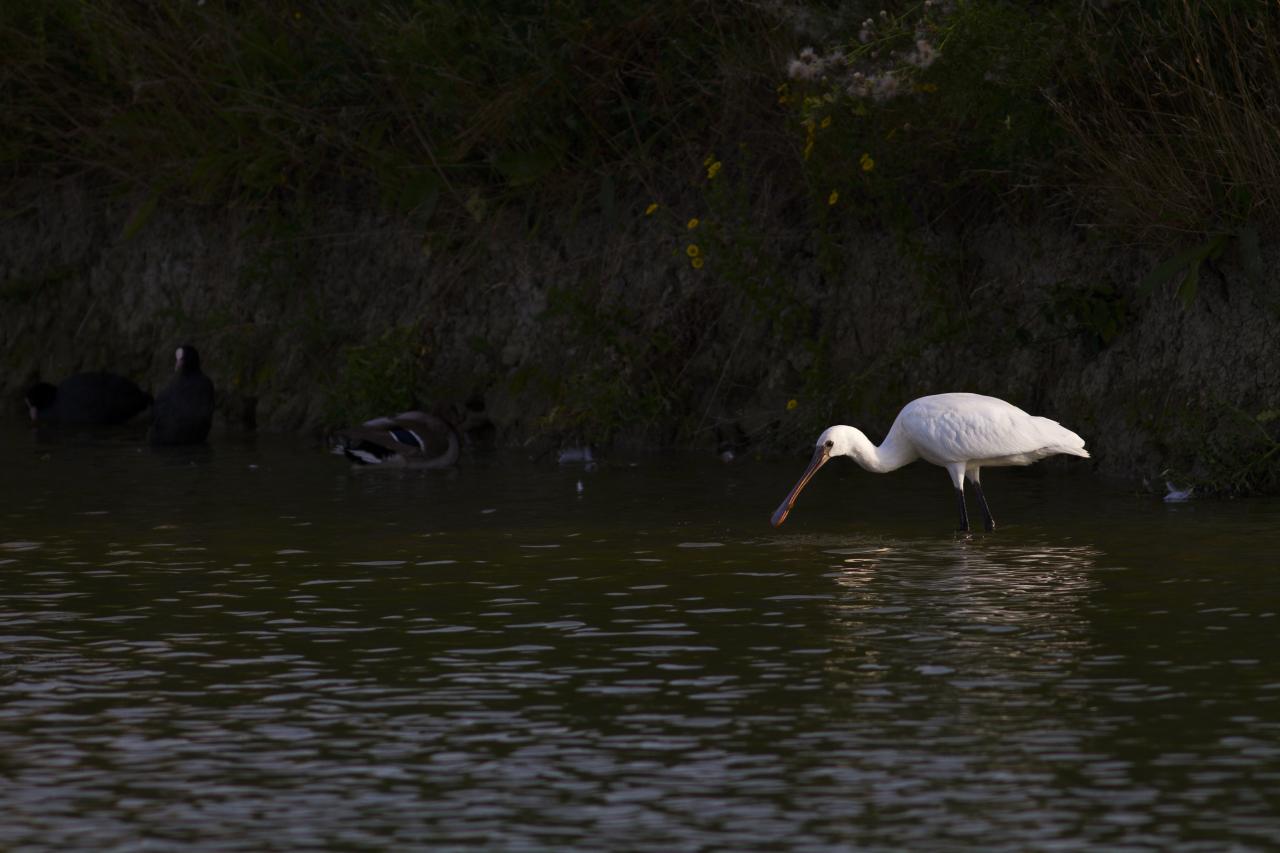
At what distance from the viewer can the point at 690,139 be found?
63.2 ft

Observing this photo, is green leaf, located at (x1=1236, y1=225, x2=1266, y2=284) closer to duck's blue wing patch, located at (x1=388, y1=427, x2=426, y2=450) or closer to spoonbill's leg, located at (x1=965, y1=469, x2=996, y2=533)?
spoonbill's leg, located at (x1=965, y1=469, x2=996, y2=533)

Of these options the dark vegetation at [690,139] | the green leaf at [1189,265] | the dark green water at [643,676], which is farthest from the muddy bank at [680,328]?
the dark green water at [643,676]

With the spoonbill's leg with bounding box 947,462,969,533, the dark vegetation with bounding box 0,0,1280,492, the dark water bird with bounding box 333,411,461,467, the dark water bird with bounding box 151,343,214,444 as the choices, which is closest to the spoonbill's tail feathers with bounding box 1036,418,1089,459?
the spoonbill's leg with bounding box 947,462,969,533

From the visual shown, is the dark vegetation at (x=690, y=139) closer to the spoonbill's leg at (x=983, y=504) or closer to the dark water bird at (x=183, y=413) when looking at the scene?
the dark water bird at (x=183, y=413)

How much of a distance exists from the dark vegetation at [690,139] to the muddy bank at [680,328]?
0.05 meters

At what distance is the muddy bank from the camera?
16.0 meters

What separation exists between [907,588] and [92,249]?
49.0 feet

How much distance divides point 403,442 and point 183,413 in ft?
9.81

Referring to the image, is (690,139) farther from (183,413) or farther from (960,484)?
(960,484)

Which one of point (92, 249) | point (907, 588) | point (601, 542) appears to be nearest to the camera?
point (907, 588)

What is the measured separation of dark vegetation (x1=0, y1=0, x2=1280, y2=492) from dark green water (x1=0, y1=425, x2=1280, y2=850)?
2287 mm

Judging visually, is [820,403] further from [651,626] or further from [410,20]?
[651,626]

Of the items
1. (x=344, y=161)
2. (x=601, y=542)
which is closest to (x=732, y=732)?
(x=601, y=542)

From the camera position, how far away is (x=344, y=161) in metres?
21.5
